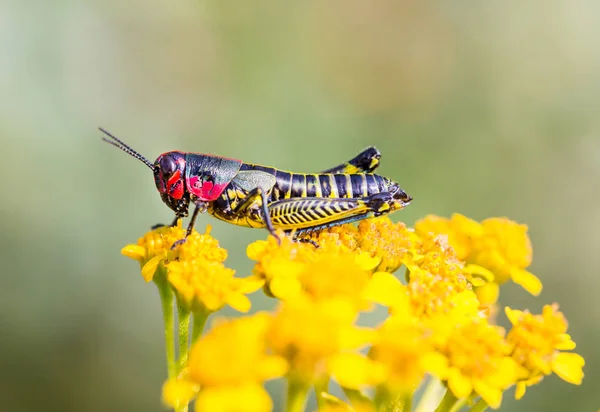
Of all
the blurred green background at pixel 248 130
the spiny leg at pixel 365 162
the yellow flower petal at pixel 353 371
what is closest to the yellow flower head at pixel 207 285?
the yellow flower petal at pixel 353 371

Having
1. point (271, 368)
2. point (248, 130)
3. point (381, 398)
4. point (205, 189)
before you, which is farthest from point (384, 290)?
point (248, 130)

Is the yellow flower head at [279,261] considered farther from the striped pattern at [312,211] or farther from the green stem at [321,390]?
the striped pattern at [312,211]

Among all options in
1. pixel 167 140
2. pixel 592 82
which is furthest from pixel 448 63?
pixel 167 140

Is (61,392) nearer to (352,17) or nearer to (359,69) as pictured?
(359,69)

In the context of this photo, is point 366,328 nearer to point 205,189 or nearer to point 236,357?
point 236,357

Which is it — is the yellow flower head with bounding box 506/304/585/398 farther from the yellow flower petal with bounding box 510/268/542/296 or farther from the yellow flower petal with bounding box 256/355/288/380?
the yellow flower petal with bounding box 256/355/288/380

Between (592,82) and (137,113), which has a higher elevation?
(592,82)
